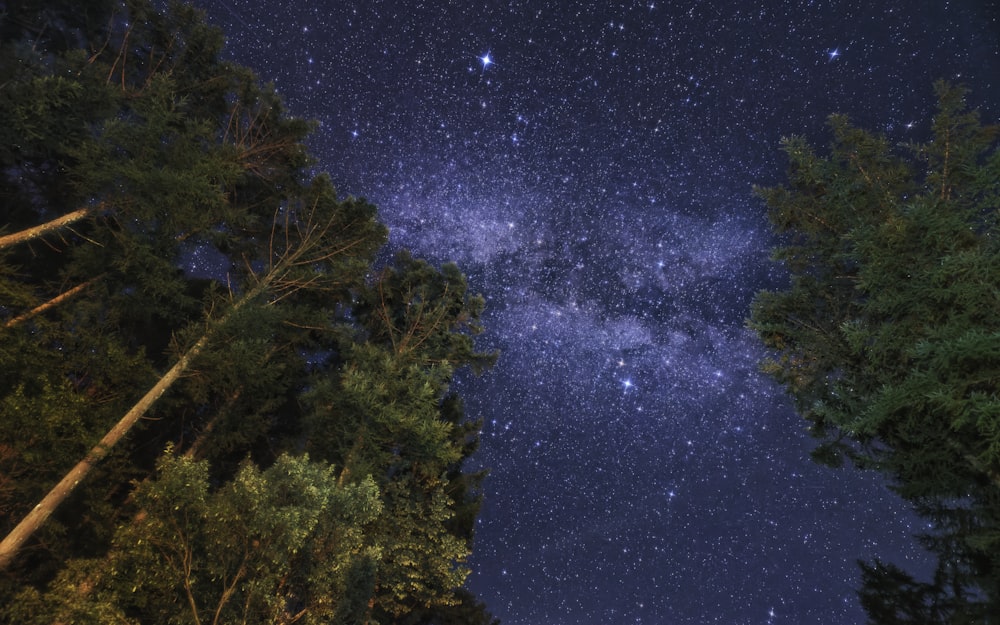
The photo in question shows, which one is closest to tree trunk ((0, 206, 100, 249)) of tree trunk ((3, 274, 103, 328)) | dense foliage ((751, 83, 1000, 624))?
tree trunk ((3, 274, 103, 328))

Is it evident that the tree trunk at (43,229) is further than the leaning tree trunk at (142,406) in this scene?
Yes

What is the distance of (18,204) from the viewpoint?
480 inches

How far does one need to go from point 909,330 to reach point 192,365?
55.2ft

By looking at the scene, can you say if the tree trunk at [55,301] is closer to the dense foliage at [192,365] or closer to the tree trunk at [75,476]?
the dense foliage at [192,365]

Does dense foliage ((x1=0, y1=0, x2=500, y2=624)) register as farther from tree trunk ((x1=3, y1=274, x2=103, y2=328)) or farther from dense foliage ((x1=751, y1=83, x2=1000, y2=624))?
dense foliage ((x1=751, y1=83, x2=1000, y2=624))

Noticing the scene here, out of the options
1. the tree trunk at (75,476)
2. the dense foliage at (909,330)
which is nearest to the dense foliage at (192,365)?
the tree trunk at (75,476)

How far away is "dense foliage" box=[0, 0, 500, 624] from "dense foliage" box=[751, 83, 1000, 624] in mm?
10675

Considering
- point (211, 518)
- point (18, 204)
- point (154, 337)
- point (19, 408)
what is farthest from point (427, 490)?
point (18, 204)

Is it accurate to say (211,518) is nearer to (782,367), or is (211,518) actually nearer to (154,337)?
(154,337)

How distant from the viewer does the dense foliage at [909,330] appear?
24.9ft

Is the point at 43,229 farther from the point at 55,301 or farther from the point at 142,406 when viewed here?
the point at 142,406

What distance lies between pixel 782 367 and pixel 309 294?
54.5 feet

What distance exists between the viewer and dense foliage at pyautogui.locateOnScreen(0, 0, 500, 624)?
724 cm

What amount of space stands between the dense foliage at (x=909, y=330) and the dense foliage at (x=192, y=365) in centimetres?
1068
